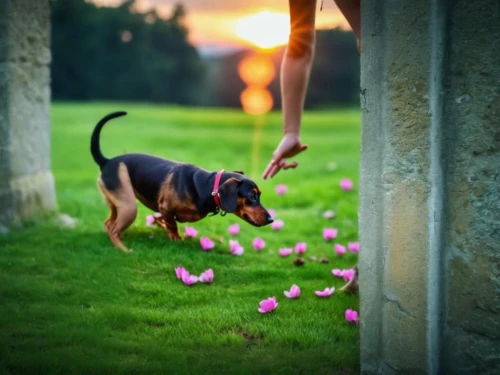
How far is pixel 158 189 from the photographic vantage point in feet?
16.7

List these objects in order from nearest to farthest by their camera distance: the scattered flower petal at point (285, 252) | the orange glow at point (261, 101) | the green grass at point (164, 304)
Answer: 1. the green grass at point (164, 304)
2. the scattered flower petal at point (285, 252)
3. the orange glow at point (261, 101)

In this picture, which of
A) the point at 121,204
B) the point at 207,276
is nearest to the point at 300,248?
the point at 207,276

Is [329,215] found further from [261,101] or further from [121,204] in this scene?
[261,101]

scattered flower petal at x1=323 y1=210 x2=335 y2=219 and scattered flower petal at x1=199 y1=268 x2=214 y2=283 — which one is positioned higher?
scattered flower petal at x1=199 y1=268 x2=214 y2=283

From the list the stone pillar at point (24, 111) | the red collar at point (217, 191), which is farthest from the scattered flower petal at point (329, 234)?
the stone pillar at point (24, 111)

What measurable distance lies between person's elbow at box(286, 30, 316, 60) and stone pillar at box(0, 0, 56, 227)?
273 centimetres

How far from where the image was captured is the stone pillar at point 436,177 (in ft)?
8.80

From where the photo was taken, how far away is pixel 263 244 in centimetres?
551

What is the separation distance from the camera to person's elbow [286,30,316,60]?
4301 mm

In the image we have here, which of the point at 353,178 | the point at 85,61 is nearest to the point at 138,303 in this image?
the point at 353,178

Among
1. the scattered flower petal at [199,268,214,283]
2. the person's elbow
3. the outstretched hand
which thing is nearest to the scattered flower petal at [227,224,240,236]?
the scattered flower petal at [199,268,214,283]

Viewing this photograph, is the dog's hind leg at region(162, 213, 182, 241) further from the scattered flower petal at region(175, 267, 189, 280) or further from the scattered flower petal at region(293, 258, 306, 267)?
the scattered flower petal at region(293, 258, 306, 267)

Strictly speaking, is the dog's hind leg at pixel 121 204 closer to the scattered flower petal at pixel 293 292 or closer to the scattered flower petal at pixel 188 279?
the scattered flower petal at pixel 188 279

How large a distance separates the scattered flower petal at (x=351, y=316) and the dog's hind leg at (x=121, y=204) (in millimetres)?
2001
